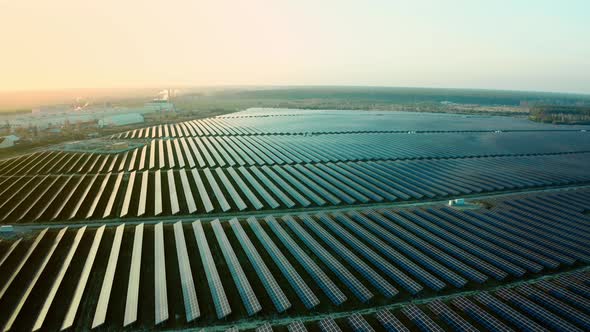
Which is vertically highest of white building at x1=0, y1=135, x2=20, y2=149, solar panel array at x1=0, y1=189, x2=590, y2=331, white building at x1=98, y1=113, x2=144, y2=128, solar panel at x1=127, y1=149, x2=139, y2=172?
white building at x1=98, y1=113, x2=144, y2=128

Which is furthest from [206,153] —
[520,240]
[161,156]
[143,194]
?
[520,240]

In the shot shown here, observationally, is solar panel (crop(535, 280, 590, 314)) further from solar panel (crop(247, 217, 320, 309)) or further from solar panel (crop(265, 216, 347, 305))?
solar panel (crop(247, 217, 320, 309))

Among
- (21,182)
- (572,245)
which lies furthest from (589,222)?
(21,182)

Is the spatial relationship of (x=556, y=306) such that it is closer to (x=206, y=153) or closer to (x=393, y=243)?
(x=393, y=243)

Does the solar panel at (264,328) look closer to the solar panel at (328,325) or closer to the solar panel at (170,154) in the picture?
the solar panel at (328,325)

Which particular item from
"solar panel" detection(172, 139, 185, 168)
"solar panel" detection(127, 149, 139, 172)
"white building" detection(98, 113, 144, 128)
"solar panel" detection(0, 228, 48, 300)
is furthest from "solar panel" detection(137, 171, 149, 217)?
"white building" detection(98, 113, 144, 128)

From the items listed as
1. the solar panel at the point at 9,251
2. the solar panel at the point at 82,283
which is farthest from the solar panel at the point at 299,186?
the solar panel at the point at 9,251
